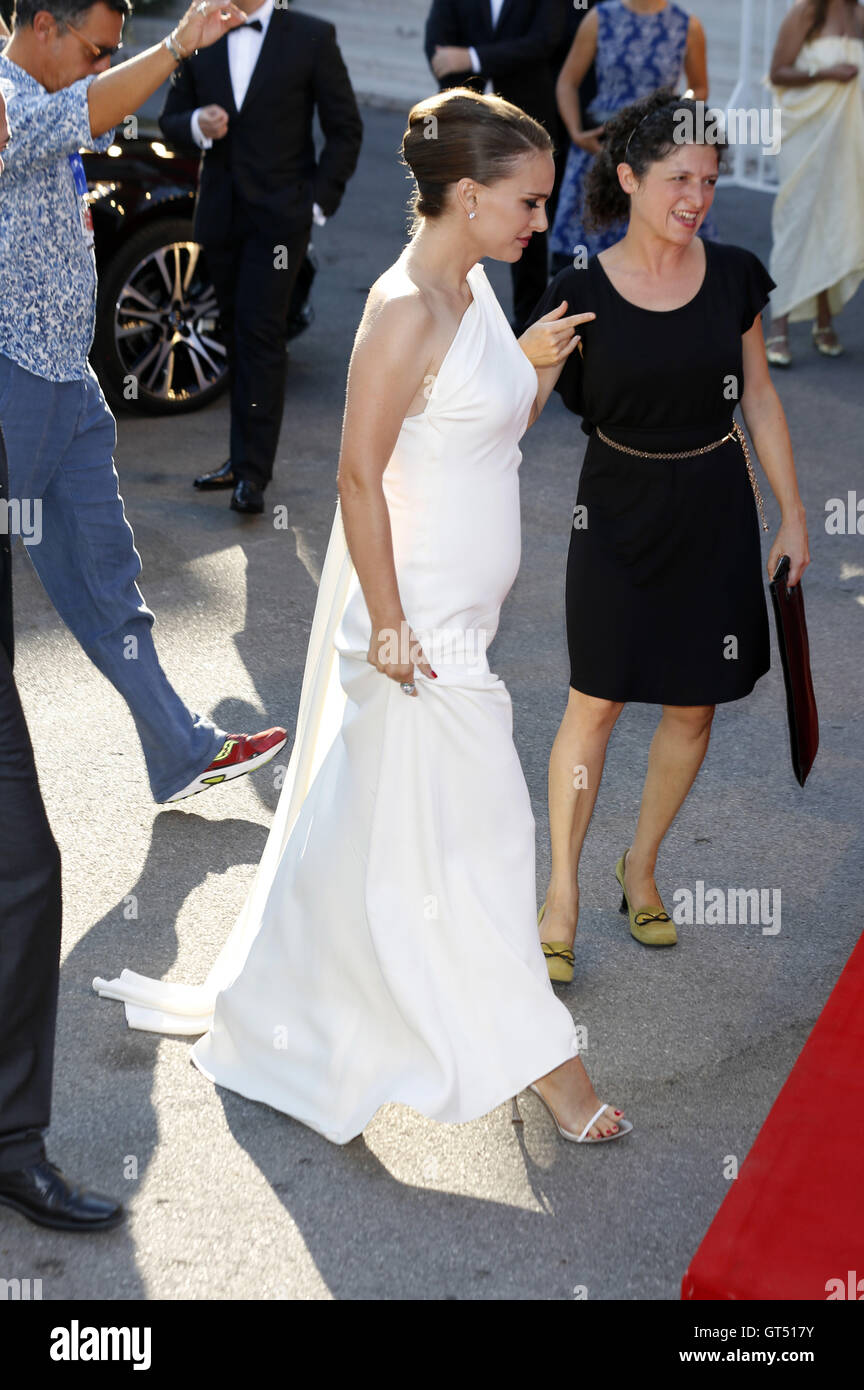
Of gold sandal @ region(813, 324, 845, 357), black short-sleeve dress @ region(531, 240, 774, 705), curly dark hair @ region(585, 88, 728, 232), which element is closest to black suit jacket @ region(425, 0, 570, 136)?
gold sandal @ region(813, 324, 845, 357)

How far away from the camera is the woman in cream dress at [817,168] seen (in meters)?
8.92

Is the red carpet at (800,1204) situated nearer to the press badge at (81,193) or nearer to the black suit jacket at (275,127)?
the press badge at (81,193)

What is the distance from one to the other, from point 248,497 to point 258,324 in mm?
722

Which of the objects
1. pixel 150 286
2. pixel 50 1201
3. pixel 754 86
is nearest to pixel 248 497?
pixel 150 286

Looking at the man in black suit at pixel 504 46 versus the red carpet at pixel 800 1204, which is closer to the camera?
the red carpet at pixel 800 1204

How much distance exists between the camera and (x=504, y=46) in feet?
28.3

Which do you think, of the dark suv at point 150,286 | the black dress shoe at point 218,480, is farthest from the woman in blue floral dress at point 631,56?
the black dress shoe at point 218,480

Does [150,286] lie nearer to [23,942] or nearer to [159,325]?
[159,325]

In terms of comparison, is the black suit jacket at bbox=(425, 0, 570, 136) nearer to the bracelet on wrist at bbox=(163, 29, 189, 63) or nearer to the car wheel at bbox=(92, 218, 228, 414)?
the car wheel at bbox=(92, 218, 228, 414)

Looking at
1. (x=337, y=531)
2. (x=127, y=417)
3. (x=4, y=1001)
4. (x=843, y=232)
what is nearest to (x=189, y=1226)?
(x=4, y=1001)

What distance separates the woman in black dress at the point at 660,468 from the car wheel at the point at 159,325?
172 inches

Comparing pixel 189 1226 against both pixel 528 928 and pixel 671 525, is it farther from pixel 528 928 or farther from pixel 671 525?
pixel 671 525

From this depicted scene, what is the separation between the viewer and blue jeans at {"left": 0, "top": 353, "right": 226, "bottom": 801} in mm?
4500
